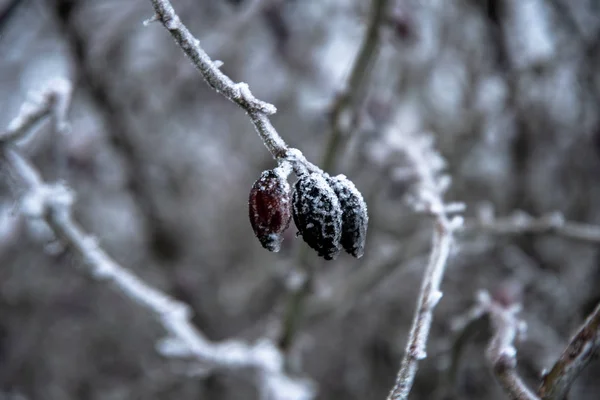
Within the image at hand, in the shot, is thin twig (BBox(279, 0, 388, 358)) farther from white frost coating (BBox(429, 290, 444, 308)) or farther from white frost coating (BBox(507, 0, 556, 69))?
white frost coating (BBox(507, 0, 556, 69))

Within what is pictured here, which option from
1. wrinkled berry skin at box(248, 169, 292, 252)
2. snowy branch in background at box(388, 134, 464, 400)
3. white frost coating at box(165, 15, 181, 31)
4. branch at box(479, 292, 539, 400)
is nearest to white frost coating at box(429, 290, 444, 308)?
snowy branch in background at box(388, 134, 464, 400)

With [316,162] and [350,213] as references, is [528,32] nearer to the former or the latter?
[316,162]

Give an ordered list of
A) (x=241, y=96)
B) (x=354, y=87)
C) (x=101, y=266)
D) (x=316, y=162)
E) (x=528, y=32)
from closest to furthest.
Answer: (x=241, y=96) → (x=101, y=266) → (x=354, y=87) → (x=316, y=162) → (x=528, y=32)

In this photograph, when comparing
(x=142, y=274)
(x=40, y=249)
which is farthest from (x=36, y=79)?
(x=142, y=274)

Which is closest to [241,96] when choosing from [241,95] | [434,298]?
[241,95]

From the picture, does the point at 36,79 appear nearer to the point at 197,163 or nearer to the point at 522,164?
the point at 197,163

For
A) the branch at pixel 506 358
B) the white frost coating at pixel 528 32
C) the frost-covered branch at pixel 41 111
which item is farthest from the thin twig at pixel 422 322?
the white frost coating at pixel 528 32
